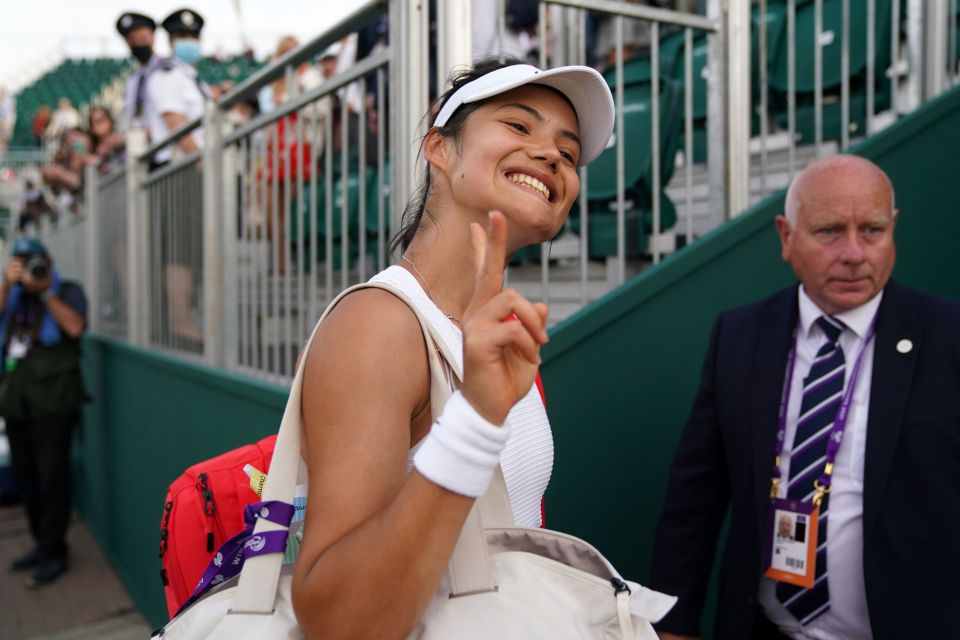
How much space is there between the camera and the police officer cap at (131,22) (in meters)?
6.73

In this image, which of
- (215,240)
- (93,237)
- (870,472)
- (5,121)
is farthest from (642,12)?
(5,121)

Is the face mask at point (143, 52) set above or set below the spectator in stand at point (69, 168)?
above

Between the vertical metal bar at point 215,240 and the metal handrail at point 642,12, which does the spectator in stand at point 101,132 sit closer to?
the vertical metal bar at point 215,240

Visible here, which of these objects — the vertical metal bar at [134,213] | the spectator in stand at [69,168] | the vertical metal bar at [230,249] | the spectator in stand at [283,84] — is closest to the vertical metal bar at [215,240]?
the vertical metal bar at [230,249]

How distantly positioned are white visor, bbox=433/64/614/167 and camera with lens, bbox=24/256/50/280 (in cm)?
531

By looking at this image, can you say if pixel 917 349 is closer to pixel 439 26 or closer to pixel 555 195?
pixel 555 195

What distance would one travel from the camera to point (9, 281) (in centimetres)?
602

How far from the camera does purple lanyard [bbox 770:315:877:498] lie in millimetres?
2031

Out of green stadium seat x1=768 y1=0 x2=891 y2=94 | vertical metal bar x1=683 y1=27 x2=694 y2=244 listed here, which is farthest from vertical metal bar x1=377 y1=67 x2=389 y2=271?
green stadium seat x1=768 y1=0 x2=891 y2=94

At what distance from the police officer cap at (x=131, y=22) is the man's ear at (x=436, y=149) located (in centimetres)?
609

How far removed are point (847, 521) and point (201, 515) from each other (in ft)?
4.70

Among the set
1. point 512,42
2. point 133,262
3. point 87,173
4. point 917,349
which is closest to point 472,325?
point 917,349

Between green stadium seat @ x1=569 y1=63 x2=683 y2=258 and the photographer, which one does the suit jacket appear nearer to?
green stadium seat @ x1=569 y1=63 x2=683 y2=258

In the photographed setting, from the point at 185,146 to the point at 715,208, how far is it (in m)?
3.27
